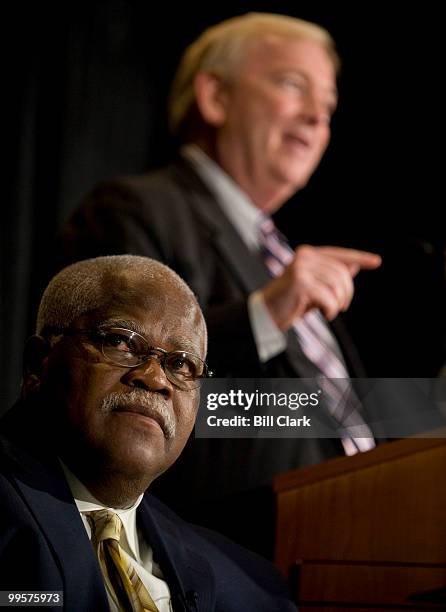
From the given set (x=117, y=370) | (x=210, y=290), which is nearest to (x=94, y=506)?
(x=117, y=370)

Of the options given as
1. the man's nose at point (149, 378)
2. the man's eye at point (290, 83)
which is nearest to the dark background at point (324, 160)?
the man's eye at point (290, 83)

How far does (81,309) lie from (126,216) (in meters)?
0.86

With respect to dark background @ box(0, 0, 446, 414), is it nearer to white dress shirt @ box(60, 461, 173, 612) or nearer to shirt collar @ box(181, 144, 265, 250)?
shirt collar @ box(181, 144, 265, 250)

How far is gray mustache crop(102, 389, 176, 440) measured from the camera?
1545 millimetres

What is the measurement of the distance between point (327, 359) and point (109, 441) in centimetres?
101

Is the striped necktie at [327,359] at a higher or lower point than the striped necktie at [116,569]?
lower

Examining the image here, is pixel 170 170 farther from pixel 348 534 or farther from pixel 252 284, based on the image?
pixel 348 534

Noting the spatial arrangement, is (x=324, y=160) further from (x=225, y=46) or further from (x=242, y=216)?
(x=225, y=46)

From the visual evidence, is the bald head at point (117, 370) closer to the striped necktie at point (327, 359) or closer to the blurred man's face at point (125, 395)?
the blurred man's face at point (125, 395)

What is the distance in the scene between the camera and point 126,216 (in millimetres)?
2455

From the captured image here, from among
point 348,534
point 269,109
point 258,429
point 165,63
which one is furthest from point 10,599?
point 165,63

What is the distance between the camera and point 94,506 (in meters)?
1.55

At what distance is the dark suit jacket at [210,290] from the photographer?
7.03 feet

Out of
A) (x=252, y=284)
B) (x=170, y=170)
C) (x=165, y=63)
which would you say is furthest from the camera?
(x=165, y=63)
